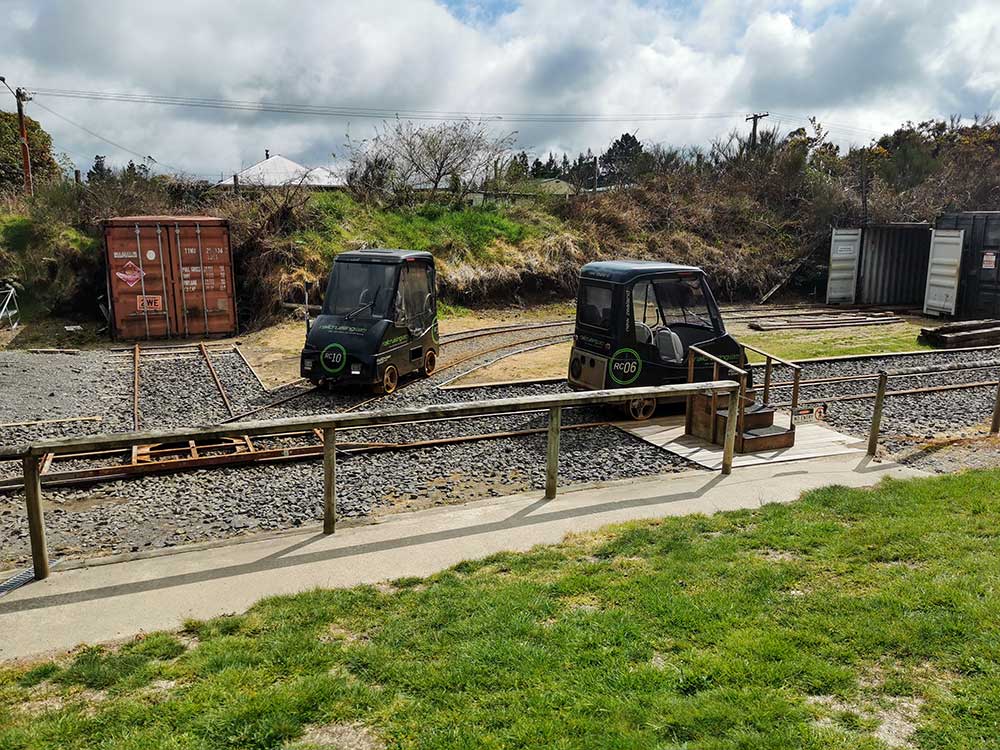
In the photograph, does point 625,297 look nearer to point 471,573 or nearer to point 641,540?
point 641,540

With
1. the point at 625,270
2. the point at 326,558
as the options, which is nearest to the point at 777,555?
the point at 326,558

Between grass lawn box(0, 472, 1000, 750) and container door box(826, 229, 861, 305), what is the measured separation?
22.1 m

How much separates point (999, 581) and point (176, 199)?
81.9ft

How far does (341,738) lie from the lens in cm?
326

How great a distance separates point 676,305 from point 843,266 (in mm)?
17520

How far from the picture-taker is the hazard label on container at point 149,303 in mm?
18250

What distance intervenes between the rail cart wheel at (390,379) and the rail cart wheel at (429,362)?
1.25 meters

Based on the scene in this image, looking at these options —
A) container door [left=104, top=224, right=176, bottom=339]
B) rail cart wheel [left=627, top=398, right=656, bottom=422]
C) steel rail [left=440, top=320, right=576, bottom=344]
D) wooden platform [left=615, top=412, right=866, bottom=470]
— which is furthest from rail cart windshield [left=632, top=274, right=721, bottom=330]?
container door [left=104, top=224, right=176, bottom=339]

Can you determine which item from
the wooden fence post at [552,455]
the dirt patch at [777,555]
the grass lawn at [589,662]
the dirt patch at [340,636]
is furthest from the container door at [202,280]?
the dirt patch at [777,555]

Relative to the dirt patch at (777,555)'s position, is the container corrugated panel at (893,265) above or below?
above

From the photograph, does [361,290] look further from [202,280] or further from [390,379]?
[202,280]

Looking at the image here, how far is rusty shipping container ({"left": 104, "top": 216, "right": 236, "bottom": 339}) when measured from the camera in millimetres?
18031

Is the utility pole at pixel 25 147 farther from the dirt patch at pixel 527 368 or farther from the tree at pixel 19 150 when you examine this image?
the dirt patch at pixel 527 368

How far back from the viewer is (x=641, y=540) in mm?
5535
